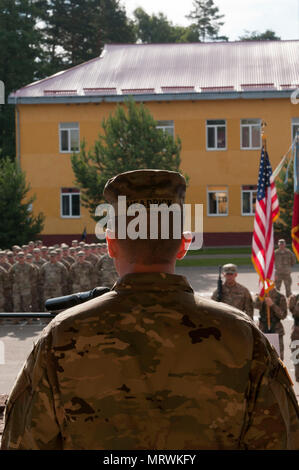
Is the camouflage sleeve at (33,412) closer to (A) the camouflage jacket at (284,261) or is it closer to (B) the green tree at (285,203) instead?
(A) the camouflage jacket at (284,261)

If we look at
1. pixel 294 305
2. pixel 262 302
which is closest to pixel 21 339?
pixel 262 302

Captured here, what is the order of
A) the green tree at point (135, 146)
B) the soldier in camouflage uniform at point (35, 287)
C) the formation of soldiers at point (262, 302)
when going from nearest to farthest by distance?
the formation of soldiers at point (262, 302) → the soldier in camouflage uniform at point (35, 287) → the green tree at point (135, 146)

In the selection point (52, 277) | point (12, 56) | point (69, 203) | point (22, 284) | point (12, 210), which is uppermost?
point (12, 56)

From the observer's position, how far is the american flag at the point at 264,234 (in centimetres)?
962

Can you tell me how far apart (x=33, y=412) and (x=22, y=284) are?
14.5 m

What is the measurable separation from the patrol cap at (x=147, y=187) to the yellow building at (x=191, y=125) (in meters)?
30.9

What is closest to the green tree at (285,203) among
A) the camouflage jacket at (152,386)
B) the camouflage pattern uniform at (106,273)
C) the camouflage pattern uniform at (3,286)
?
the camouflage pattern uniform at (106,273)

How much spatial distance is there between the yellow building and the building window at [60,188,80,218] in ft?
0.16

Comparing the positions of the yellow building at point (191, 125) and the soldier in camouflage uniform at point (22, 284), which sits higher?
the yellow building at point (191, 125)

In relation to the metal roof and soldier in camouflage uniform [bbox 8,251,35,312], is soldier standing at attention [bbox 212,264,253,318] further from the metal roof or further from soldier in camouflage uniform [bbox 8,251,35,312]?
the metal roof

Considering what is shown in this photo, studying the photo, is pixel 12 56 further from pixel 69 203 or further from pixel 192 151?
pixel 192 151

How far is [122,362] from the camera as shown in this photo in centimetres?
199

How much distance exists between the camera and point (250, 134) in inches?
1316
